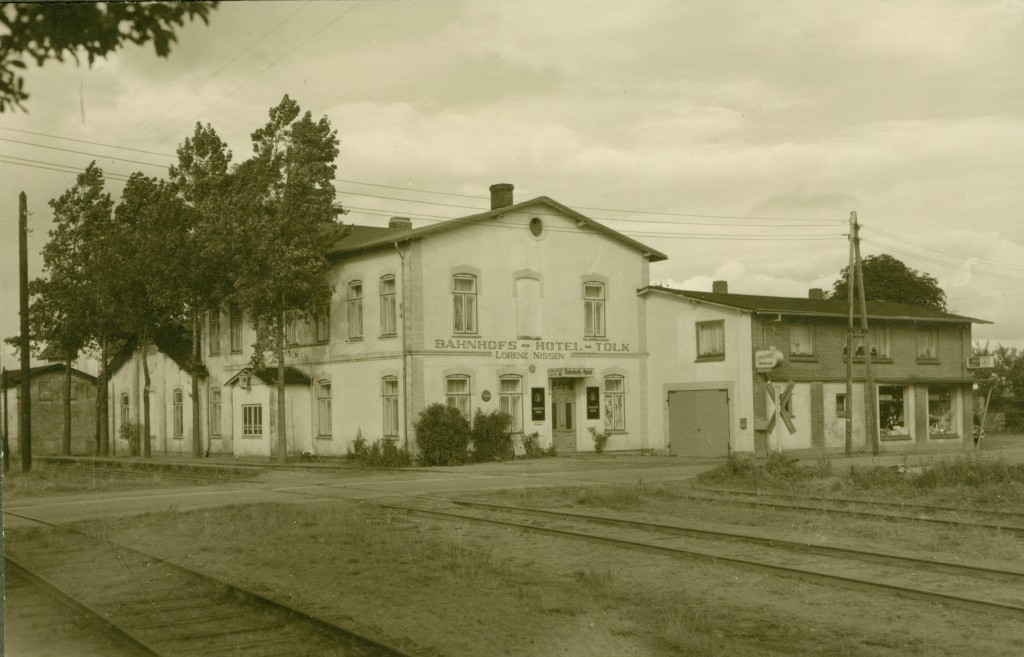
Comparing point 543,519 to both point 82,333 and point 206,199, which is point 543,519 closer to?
point 206,199

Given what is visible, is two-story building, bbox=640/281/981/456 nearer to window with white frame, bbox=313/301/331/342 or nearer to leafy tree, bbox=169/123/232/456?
window with white frame, bbox=313/301/331/342

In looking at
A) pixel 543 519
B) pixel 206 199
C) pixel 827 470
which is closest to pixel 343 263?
pixel 206 199

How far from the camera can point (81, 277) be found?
25984 mm

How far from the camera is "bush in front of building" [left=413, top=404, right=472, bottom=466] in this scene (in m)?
27.8

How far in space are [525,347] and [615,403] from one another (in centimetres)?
371

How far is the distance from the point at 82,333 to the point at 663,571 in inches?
1043

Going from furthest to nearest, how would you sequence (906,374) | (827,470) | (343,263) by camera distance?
(906,374)
(343,263)
(827,470)

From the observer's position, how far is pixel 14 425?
44438 millimetres

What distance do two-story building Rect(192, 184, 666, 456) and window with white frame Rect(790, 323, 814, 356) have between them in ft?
15.4

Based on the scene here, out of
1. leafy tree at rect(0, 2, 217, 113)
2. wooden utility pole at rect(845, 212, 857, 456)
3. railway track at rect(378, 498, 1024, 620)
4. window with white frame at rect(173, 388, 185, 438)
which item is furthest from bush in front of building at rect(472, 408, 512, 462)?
leafy tree at rect(0, 2, 217, 113)

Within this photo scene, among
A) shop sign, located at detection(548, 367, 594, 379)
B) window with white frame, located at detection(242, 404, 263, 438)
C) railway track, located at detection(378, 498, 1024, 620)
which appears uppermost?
shop sign, located at detection(548, 367, 594, 379)

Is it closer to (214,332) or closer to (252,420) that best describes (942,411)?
(252,420)

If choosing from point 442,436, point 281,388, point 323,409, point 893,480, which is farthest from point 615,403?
point 893,480

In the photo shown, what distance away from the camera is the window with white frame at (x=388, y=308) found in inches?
1158
